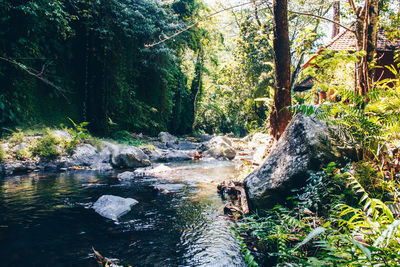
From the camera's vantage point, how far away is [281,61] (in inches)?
181

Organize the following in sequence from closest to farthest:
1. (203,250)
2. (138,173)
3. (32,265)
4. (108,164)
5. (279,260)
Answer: (279,260), (32,265), (203,250), (138,173), (108,164)

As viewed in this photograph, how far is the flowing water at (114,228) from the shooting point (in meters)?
2.46

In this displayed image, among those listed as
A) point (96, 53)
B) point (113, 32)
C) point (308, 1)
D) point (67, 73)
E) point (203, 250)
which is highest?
point (308, 1)

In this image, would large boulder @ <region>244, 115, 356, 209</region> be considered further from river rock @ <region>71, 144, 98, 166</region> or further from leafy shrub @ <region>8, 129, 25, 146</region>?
leafy shrub @ <region>8, 129, 25, 146</region>

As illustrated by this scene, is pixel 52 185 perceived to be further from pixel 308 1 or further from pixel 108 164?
pixel 308 1

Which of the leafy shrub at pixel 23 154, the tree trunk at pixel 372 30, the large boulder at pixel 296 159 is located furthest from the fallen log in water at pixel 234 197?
the leafy shrub at pixel 23 154

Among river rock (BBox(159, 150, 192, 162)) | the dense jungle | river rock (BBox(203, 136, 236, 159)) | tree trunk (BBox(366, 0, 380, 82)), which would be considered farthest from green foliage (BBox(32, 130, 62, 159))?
tree trunk (BBox(366, 0, 380, 82))

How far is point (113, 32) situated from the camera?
1324 centimetres

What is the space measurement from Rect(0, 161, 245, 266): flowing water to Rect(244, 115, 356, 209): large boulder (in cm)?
72

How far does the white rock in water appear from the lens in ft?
12.0

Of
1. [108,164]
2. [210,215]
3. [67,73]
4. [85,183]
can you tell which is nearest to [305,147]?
[210,215]

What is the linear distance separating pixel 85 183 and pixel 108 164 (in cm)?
284

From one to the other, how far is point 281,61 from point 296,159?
7.83ft

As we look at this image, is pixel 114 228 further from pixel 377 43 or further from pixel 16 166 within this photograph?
pixel 377 43
